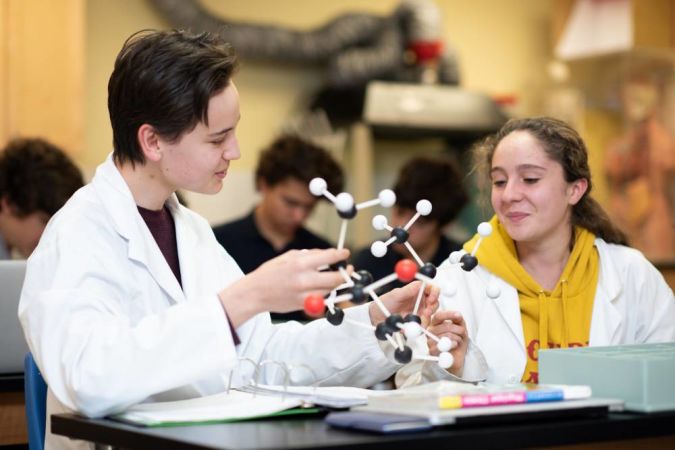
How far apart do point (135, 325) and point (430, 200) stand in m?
2.19

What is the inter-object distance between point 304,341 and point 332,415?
582 millimetres

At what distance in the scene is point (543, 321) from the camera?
2.52 m

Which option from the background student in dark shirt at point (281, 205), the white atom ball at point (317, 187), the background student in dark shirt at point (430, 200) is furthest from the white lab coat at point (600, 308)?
the background student in dark shirt at point (281, 205)

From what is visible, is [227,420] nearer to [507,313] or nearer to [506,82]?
[507,313]

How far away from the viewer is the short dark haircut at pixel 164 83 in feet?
6.10

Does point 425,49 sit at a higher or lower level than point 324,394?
higher

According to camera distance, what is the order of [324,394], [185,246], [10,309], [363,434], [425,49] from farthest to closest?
[425,49] → [10,309] → [185,246] → [324,394] → [363,434]

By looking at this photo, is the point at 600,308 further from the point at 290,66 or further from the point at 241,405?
the point at 290,66

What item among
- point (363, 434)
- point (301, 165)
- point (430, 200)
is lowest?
point (363, 434)

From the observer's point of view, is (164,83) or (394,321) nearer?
(394,321)

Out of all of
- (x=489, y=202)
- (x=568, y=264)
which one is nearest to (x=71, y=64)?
(x=489, y=202)

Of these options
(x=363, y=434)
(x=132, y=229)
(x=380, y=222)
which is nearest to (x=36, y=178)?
(x=132, y=229)

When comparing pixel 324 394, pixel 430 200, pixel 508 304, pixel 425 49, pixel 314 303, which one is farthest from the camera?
pixel 425 49

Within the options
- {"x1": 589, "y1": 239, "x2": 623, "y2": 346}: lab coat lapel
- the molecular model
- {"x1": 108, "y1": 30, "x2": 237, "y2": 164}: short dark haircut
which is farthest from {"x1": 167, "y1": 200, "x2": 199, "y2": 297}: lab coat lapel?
{"x1": 589, "y1": 239, "x2": 623, "y2": 346}: lab coat lapel
